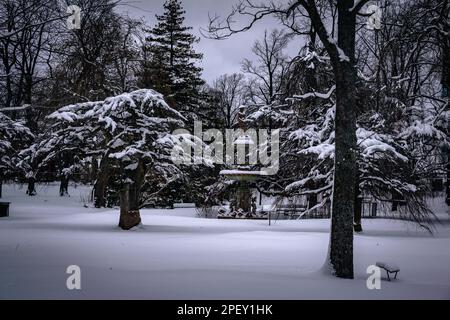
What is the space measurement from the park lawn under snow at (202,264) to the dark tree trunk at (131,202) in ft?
1.88

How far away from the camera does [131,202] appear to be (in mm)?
16172

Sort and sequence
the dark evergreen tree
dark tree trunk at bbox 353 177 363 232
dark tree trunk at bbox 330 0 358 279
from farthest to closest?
the dark evergreen tree
dark tree trunk at bbox 353 177 363 232
dark tree trunk at bbox 330 0 358 279

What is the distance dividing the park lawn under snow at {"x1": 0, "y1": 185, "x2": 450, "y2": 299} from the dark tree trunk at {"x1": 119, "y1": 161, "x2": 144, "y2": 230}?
0.57 metres

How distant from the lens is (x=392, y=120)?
17.6 metres

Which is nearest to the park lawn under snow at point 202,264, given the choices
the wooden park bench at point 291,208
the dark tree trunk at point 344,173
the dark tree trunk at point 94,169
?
the dark tree trunk at point 344,173

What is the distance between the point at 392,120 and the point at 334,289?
12.5 m

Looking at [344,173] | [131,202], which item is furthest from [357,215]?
[344,173]

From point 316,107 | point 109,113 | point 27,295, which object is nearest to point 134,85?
point 109,113

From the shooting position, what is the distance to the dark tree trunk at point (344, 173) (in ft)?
25.6

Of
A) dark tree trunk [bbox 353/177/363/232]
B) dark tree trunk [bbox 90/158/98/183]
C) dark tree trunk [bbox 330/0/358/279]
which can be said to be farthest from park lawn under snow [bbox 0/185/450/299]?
dark tree trunk [bbox 90/158/98/183]

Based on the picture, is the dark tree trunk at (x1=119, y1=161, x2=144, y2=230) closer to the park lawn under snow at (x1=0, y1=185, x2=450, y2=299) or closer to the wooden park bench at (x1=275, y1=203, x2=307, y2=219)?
the park lawn under snow at (x1=0, y1=185, x2=450, y2=299)

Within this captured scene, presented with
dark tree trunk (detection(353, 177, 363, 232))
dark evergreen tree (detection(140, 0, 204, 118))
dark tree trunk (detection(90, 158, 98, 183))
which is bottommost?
dark tree trunk (detection(353, 177, 363, 232))

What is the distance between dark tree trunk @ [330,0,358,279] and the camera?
781 centimetres

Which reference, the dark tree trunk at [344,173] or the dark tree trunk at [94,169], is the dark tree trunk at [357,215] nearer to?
the dark tree trunk at [344,173]
